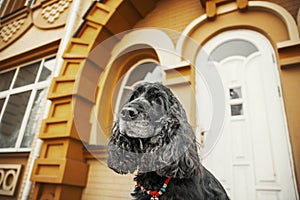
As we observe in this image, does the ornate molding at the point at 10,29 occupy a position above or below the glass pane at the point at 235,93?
above

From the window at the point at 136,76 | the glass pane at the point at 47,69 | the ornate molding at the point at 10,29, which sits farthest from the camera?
the ornate molding at the point at 10,29

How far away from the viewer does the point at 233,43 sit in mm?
2500

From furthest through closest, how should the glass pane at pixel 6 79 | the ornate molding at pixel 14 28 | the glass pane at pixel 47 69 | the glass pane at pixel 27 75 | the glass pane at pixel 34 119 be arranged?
the ornate molding at pixel 14 28 → the glass pane at pixel 6 79 → the glass pane at pixel 27 75 → the glass pane at pixel 47 69 → the glass pane at pixel 34 119

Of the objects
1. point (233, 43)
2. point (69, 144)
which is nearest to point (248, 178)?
point (233, 43)

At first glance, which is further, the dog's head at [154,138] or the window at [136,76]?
the window at [136,76]

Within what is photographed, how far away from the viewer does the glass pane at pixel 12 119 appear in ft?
11.6

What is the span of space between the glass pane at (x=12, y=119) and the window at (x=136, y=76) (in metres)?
1.91

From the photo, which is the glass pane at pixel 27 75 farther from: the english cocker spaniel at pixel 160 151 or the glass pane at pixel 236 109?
the glass pane at pixel 236 109

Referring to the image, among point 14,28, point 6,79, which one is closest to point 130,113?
point 6,79

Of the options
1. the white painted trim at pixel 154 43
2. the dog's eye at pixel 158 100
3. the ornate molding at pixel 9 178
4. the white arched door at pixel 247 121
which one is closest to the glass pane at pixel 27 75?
the ornate molding at pixel 9 178

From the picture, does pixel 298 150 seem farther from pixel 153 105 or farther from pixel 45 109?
pixel 45 109

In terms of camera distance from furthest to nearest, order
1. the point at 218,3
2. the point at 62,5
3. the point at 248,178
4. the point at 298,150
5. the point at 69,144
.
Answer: the point at 62,5, the point at 218,3, the point at 69,144, the point at 248,178, the point at 298,150

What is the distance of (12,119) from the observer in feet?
12.4

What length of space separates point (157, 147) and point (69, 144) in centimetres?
171
